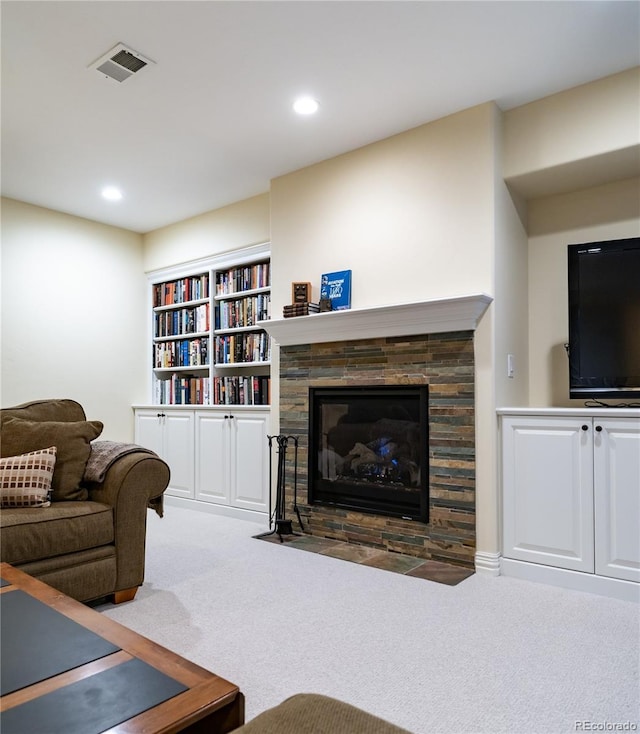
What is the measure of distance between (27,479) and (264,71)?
2.34m

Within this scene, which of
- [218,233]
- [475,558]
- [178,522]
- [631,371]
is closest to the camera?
[631,371]

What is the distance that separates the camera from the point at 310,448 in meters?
3.89

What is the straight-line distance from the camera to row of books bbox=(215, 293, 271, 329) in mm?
4664

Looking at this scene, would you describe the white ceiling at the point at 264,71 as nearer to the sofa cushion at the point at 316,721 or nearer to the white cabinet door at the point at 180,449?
the white cabinet door at the point at 180,449

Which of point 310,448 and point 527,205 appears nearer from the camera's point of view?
point 527,205

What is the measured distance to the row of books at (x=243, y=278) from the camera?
184 inches

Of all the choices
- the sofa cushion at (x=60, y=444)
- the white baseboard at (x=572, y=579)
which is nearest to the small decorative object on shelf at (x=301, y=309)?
the sofa cushion at (x=60, y=444)

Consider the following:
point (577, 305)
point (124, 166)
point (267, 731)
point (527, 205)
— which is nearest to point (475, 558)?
point (577, 305)

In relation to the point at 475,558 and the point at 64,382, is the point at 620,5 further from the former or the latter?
the point at 64,382

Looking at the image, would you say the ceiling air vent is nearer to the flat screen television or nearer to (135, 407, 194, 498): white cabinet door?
the flat screen television

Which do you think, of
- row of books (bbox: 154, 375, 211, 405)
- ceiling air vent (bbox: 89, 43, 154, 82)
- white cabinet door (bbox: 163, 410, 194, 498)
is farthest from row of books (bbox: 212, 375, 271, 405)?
ceiling air vent (bbox: 89, 43, 154, 82)

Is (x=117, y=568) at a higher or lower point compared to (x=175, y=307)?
lower

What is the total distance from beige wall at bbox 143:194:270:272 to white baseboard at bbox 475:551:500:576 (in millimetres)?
2931

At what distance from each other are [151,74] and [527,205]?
2.41 m
